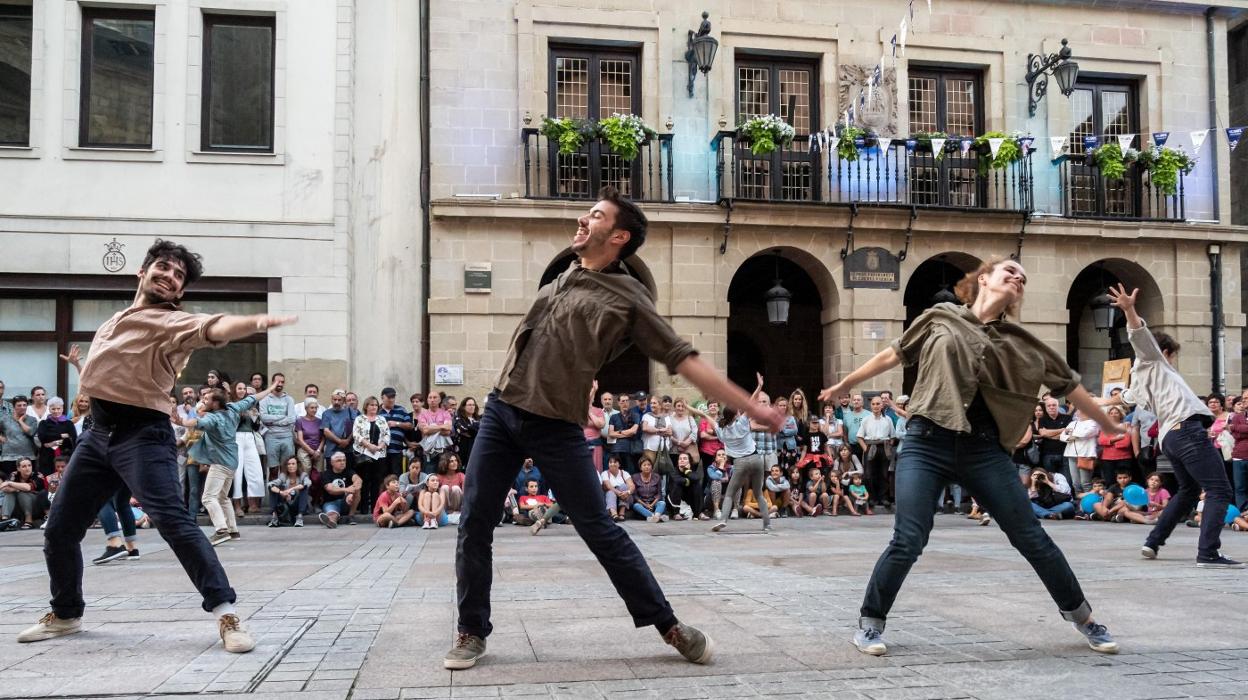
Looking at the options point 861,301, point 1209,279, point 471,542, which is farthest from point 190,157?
point 1209,279

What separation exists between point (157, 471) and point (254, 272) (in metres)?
13.3

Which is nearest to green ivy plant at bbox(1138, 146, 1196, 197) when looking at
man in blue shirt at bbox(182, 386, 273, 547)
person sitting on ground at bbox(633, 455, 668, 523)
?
person sitting on ground at bbox(633, 455, 668, 523)

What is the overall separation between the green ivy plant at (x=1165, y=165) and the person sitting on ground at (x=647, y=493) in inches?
464

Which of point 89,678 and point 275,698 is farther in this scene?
point 89,678

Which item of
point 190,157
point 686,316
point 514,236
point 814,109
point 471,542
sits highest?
point 814,109

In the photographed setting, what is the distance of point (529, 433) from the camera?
4.64 metres

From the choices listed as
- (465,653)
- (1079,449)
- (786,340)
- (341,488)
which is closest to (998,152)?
(1079,449)

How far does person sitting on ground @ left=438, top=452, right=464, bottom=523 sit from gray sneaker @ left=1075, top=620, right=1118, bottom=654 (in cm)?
1063

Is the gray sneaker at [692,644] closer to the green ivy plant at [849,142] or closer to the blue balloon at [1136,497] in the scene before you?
the blue balloon at [1136,497]

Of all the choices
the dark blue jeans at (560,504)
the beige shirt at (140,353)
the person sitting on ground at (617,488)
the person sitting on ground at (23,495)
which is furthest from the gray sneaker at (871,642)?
the person sitting on ground at (23,495)

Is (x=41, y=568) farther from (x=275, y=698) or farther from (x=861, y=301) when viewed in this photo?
(x=861, y=301)

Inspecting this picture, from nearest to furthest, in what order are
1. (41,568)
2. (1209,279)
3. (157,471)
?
(157,471), (41,568), (1209,279)

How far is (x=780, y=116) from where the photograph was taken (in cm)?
2012

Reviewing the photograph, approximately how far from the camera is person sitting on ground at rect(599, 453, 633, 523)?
15.3 metres
